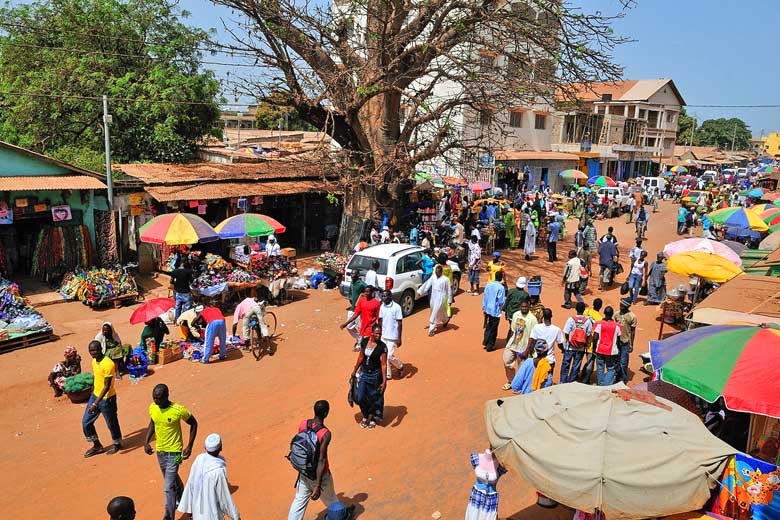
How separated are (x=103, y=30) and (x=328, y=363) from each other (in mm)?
18717

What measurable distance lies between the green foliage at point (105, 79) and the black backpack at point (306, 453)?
687 inches

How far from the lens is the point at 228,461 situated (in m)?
6.97

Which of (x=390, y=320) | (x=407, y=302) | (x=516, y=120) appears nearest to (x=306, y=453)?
(x=390, y=320)

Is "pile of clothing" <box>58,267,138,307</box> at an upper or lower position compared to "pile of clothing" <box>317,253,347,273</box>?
lower

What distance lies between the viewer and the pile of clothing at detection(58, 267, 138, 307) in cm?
A: 1332

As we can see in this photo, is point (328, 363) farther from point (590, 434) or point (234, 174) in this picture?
point (234, 174)

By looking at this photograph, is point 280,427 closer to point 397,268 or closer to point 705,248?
point 397,268

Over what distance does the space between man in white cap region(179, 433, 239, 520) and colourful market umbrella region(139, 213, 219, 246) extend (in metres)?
8.41

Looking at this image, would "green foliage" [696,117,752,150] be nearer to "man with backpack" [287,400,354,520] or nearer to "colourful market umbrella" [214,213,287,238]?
"colourful market umbrella" [214,213,287,238]

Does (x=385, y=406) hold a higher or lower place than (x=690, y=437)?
lower

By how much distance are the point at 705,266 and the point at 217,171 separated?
14.1m

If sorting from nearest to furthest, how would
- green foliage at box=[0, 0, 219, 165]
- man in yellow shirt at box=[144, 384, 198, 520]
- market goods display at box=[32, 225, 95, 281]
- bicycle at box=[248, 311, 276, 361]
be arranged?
man in yellow shirt at box=[144, 384, 198, 520]
bicycle at box=[248, 311, 276, 361]
market goods display at box=[32, 225, 95, 281]
green foliage at box=[0, 0, 219, 165]

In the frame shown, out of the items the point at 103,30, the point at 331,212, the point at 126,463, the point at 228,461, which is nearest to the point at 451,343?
the point at 228,461

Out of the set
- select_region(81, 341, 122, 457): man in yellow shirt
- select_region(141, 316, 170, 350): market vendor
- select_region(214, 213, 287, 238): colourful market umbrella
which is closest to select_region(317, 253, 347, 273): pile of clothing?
select_region(214, 213, 287, 238): colourful market umbrella
